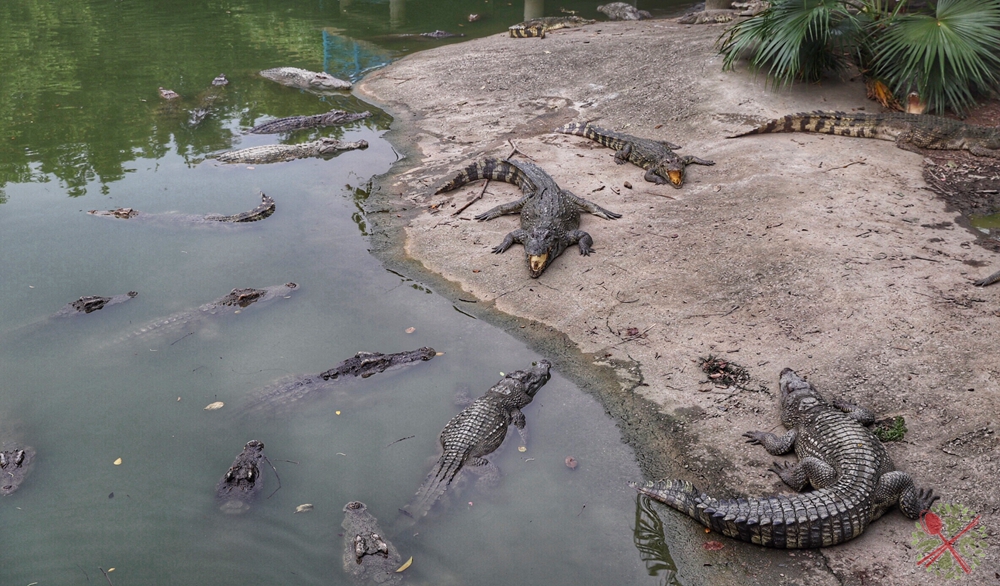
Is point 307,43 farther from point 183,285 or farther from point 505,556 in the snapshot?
point 505,556

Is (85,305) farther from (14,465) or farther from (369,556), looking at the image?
(369,556)

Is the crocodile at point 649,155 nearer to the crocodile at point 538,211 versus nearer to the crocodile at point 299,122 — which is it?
the crocodile at point 538,211

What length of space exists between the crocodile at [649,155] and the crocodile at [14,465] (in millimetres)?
6812

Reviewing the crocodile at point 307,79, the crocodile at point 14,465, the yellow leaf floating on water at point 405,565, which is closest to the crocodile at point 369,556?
the yellow leaf floating on water at point 405,565

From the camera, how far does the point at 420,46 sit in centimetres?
1620

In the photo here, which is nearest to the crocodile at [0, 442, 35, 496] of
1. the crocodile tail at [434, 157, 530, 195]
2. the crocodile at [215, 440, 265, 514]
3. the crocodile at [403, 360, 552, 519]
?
the crocodile at [215, 440, 265, 514]

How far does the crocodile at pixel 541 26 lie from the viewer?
15.1 m

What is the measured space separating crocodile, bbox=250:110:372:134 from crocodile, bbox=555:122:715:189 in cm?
453

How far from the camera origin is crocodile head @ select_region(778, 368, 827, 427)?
14.7ft

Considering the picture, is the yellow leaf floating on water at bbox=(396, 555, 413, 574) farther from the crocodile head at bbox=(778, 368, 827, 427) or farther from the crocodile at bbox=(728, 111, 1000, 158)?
the crocodile at bbox=(728, 111, 1000, 158)

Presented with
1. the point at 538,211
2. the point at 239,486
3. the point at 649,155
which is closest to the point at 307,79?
the point at 649,155

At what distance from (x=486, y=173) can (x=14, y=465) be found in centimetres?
593

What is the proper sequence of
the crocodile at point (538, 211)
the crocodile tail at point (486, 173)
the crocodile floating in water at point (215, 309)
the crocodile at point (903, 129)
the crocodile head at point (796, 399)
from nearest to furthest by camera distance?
the crocodile head at point (796, 399) → the crocodile floating in water at point (215, 309) → the crocodile at point (538, 211) → the crocodile at point (903, 129) → the crocodile tail at point (486, 173)

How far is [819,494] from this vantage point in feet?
12.6
